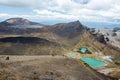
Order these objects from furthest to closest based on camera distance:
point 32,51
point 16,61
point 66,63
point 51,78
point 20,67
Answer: point 32,51
point 66,63
point 16,61
point 20,67
point 51,78

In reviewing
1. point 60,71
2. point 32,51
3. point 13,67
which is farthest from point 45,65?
point 32,51

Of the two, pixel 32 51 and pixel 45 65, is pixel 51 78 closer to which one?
pixel 45 65

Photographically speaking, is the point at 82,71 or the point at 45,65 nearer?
the point at 45,65

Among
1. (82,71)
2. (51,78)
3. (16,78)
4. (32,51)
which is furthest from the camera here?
(32,51)

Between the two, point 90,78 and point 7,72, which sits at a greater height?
point 7,72

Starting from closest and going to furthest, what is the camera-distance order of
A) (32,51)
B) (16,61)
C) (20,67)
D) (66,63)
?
(20,67)
(16,61)
(66,63)
(32,51)

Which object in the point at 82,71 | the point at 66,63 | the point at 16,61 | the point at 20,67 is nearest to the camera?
the point at 20,67

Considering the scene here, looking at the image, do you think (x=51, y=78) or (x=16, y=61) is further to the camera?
(x=16, y=61)

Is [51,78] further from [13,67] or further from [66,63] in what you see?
[66,63]

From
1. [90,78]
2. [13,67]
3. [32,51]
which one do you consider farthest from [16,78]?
[32,51]
